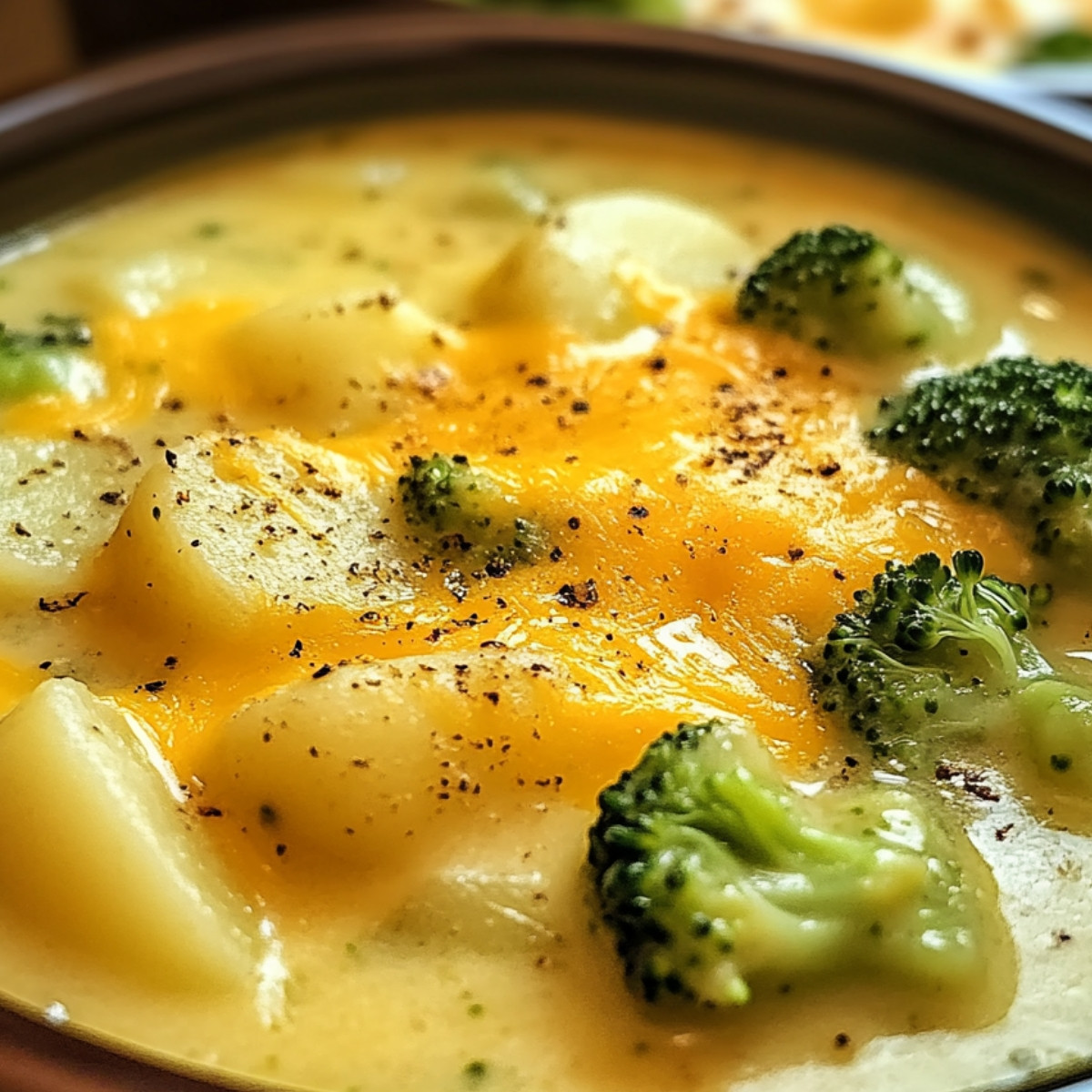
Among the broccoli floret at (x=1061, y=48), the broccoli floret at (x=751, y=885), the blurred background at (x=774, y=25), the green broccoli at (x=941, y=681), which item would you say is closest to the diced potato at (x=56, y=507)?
the broccoli floret at (x=751, y=885)

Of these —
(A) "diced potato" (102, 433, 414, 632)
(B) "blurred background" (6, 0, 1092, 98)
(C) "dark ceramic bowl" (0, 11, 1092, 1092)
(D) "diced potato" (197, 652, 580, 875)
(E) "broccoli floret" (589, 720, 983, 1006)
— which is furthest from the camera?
(B) "blurred background" (6, 0, 1092, 98)

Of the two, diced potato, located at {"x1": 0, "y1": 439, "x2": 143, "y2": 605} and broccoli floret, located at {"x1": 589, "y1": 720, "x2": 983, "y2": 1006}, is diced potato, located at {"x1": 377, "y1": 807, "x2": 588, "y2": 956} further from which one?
diced potato, located at {"x1": 0, "y1": 439, "x2": 143, "y2": 605}

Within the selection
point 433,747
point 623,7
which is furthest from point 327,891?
point 623,7

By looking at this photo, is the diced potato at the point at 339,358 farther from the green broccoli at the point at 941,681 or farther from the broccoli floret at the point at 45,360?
the green broccoli at the point at 941,681

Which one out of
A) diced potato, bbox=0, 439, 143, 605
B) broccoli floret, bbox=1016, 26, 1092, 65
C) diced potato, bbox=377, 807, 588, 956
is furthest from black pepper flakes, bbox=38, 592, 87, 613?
broccoli floret, bbox=1016, 26, 1092, 65

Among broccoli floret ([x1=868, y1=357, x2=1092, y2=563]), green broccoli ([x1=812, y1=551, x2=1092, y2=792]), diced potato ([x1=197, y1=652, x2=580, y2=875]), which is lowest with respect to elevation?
diced potato ([x1=197, y1=652, x2=580, y2=875])

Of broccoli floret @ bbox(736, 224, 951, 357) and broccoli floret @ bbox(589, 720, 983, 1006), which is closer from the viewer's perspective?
broccoli floret @ bbox(589, 720, 983, 1006)
